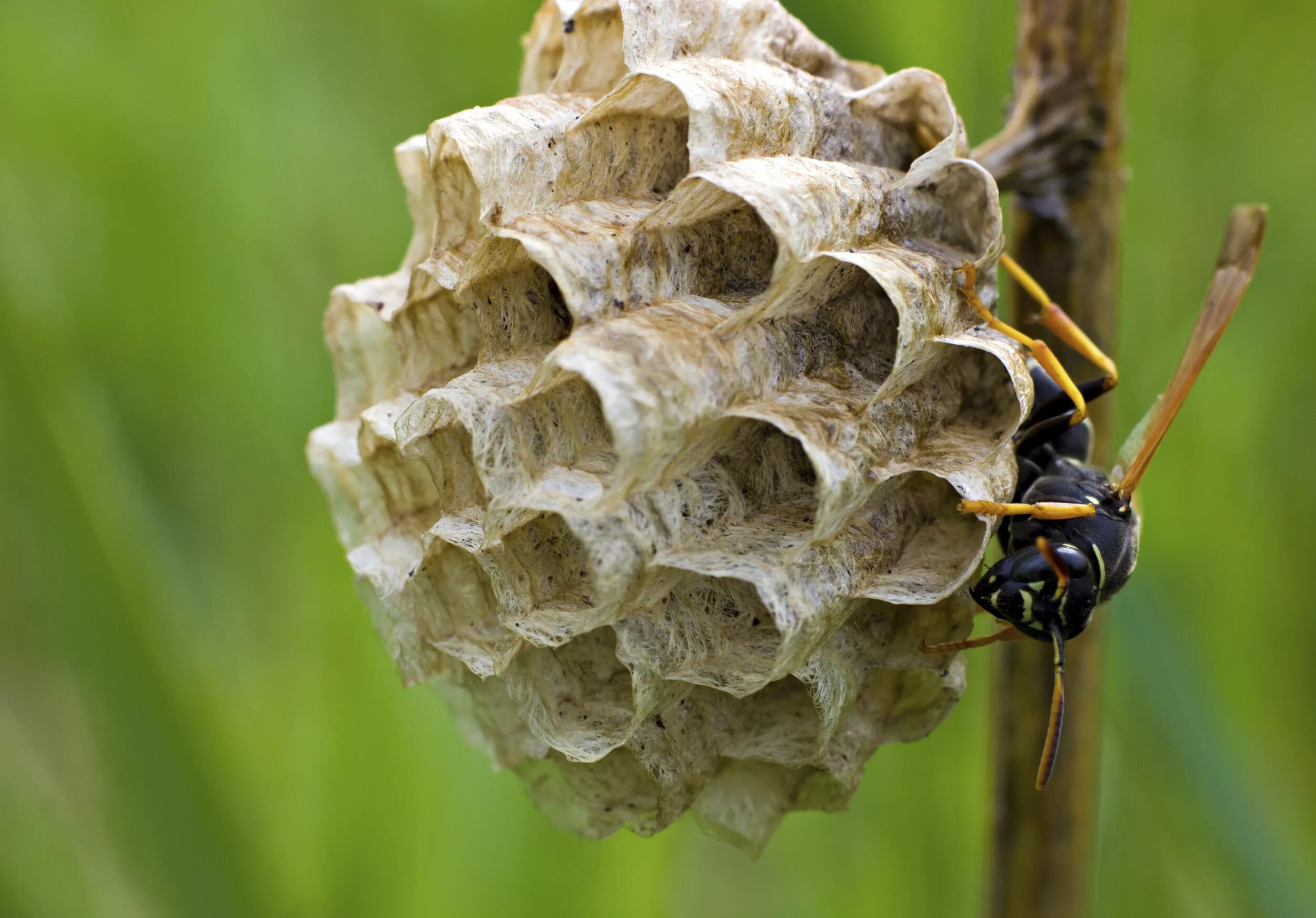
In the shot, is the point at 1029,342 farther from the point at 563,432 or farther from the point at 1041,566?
the point at 563,432

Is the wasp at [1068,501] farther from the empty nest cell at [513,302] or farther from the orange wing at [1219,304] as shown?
the empty nest cell at [513,302]

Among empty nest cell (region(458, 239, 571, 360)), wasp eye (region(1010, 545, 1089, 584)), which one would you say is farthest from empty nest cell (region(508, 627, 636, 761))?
wasp eye (region(1010, 545, 1089, 584))

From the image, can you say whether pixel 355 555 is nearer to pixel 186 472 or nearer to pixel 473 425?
pixel 473 425

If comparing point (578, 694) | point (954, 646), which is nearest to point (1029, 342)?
point (954, 646)

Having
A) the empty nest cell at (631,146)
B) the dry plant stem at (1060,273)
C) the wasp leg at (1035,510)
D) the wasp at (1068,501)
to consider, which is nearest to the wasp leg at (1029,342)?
the wasp at (1068,501)

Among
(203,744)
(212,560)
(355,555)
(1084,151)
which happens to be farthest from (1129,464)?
(212,560)

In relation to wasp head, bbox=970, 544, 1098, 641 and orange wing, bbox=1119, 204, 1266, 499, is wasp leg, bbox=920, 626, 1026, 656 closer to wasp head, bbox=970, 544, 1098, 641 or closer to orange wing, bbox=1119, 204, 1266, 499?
wasp head, bbox=970, 544, 1098, 641
